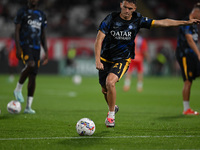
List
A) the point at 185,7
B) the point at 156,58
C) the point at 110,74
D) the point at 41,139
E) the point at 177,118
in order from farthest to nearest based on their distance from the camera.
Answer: the point at 185,7, the point at 156,58, the point at 177,118, the point at 110,74, the point at 41,139

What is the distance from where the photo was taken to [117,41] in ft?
23.1

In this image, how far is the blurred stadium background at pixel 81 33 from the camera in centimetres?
2775

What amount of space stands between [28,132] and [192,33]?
454cm

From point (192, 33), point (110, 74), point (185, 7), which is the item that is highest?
point (185, 7)

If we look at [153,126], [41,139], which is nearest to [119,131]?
[153,126]

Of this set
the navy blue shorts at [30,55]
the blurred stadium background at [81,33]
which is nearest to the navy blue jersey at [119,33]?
the navy blue shorts at [30,55]

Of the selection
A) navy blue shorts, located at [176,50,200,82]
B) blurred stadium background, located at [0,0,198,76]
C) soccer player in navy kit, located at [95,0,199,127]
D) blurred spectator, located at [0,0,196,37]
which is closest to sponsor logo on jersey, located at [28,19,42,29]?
soccer player in navy kit, located at [95,0,199,127]

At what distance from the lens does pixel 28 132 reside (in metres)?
6.17

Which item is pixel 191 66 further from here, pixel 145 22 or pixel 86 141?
pixel 86 141

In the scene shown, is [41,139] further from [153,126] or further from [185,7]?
[185,7]

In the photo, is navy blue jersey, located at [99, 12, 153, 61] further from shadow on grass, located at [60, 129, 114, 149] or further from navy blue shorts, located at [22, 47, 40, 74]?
navy blue shorts, located at [22, 47, 40, 74]

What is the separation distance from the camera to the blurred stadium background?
2775 centimetres

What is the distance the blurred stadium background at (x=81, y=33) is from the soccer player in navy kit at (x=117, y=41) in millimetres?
20181

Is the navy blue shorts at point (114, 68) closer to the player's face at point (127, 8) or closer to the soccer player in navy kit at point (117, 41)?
the soccer player in navy kit at point (117, 41)
